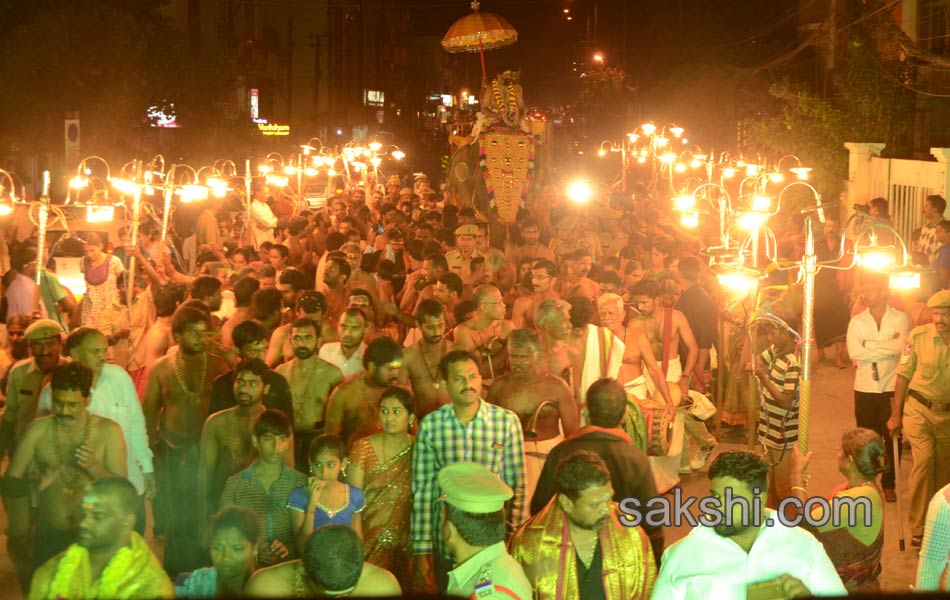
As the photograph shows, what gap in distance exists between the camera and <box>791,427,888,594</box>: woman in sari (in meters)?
5.77

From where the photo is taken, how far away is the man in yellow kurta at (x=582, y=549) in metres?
5.19

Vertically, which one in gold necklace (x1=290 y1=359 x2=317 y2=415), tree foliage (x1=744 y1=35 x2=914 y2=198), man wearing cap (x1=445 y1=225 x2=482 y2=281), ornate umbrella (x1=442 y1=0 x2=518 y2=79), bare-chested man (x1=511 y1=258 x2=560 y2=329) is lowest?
gold necklace (x1=290 y1=359 x2=317 y2=415)

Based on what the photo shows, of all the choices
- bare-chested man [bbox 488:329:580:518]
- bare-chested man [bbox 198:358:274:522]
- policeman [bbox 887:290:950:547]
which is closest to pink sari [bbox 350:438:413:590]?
bare-chested man [bbox 198:358:274:522]

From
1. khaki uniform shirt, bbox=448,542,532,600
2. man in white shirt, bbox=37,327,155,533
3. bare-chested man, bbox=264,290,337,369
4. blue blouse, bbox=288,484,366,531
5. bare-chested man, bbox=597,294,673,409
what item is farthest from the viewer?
bare-chested man, bbox=597,294,673,409

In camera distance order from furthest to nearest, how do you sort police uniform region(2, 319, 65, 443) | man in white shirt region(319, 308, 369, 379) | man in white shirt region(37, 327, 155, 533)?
1. man in white shirt region(319, 308, 369, 379)
2. police uniform region(2, 319, 65, 443)
3. man in white shirt region(37, 327, 155, 533)

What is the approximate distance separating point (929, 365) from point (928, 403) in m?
0.26

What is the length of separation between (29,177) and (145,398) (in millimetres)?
24692

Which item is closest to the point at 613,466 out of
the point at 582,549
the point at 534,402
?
the point at 582,549

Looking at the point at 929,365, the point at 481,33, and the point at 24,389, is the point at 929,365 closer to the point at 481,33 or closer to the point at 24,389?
the point at 24,389

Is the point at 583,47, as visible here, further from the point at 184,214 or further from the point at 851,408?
the point at 851,408

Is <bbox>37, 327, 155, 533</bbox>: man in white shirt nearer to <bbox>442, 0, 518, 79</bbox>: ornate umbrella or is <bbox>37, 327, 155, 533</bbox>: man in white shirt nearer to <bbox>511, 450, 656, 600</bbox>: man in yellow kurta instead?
<bbox>511, 450, 656, 600</bbox>: man in yellow kurta

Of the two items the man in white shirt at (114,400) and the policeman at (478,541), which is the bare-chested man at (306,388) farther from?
the policeman at (478,541)

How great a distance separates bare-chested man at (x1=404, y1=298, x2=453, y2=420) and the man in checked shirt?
1.48 metres

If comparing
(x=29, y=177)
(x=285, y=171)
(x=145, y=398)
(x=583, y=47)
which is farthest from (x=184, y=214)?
(x=583, y=47)
